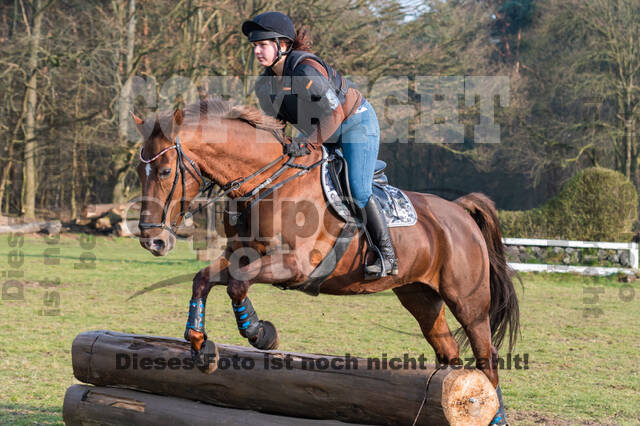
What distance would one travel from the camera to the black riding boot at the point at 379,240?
410 centimetres

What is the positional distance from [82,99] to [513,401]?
66.0 feet

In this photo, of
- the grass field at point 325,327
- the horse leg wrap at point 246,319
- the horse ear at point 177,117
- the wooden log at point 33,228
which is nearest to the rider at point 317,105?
the horse ear at point 177,117

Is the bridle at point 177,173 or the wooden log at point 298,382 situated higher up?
the bridle at point 177,173

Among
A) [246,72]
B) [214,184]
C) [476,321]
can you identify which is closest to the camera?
[214,184]

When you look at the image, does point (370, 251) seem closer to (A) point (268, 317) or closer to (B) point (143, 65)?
(A) point (268, 317)

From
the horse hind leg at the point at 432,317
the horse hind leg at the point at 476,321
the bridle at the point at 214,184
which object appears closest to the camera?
the bridle at the point at 214,184

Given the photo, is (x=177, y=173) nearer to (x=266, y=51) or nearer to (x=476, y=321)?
(x=266, y=51)

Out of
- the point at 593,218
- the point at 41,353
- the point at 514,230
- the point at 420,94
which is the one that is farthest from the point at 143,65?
the point at 41,353

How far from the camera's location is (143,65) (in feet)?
70.5

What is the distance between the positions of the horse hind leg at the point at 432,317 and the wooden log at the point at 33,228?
1737 centimetres

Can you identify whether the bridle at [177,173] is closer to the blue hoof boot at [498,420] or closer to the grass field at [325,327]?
the grass field at [325,327]

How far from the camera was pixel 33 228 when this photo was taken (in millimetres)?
19922

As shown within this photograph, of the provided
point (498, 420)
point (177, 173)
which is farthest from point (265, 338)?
point (498, 420)

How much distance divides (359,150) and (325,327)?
4829 mm
